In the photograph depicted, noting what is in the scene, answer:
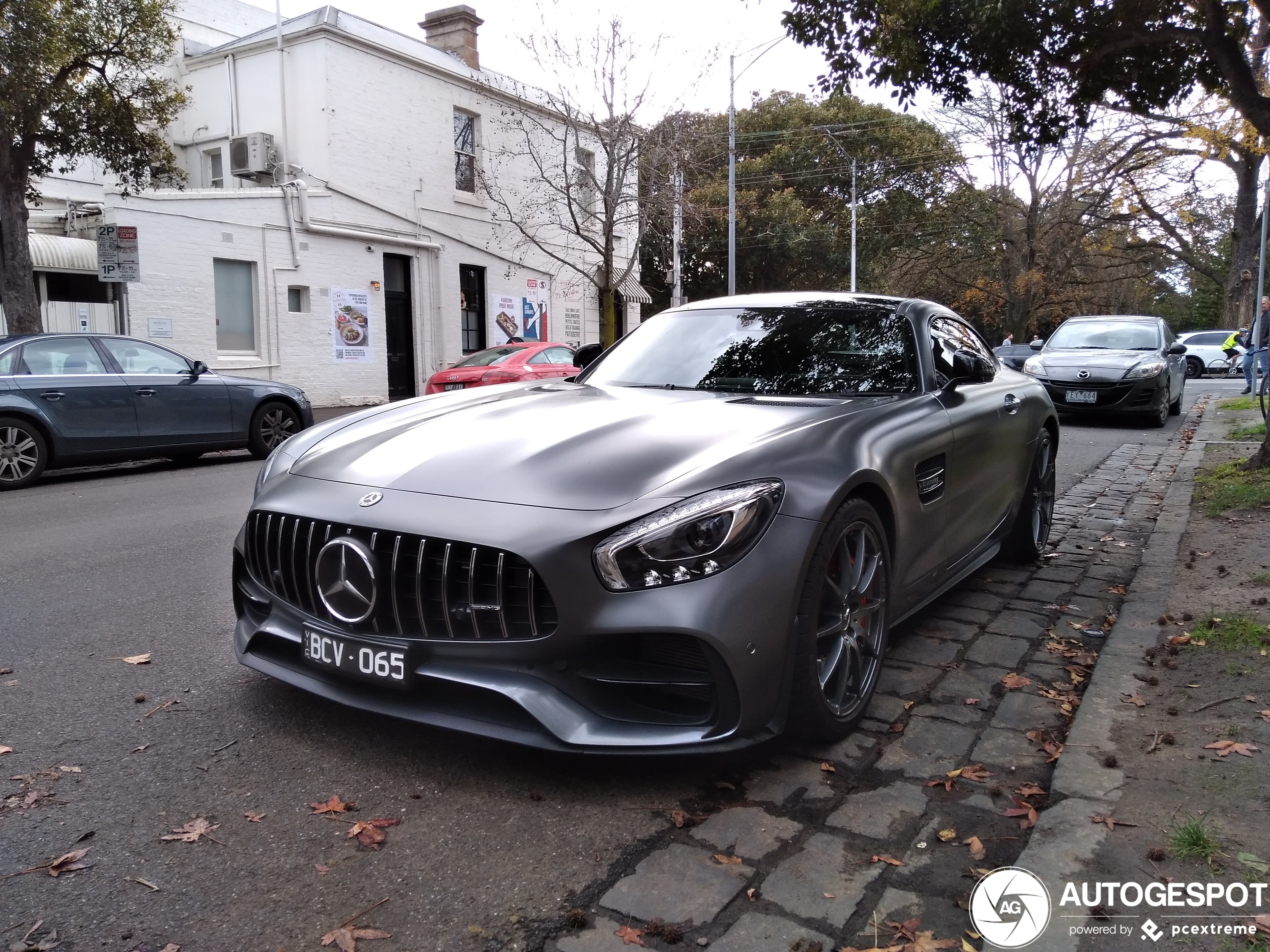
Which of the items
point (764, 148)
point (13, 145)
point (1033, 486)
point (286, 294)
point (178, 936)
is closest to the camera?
point (178, 936)

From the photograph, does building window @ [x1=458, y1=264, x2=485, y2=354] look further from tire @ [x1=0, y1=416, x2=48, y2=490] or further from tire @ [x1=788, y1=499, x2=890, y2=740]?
tire @ [x1=788, y1=499, x2=890, y2=740]

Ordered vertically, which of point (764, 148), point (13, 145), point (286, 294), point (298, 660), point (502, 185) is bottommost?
point (298, 660)

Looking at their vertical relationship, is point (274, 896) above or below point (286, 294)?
below

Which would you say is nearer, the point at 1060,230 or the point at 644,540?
the point at 644,540

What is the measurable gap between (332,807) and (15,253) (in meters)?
13.3

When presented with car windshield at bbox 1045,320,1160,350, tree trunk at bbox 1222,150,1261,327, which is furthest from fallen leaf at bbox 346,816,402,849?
tree trunk at bbox 1222,150,1261,327

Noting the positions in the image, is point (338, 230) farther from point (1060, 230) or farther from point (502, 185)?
point (1060, 230)

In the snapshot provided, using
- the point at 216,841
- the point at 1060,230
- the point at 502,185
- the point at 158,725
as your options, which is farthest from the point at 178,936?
the point at 1060,230

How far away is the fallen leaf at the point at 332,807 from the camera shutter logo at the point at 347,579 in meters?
0.49

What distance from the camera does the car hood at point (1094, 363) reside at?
46.0 ft

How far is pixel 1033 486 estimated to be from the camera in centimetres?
582

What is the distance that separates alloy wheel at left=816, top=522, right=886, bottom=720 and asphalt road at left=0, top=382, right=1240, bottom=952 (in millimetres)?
421

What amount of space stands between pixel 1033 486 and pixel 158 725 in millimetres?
4619

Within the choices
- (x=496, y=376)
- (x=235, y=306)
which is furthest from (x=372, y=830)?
(x=235, y=306)
